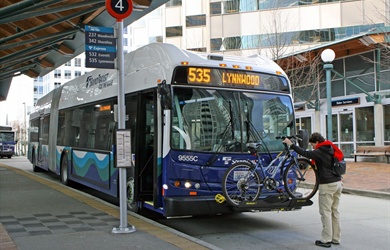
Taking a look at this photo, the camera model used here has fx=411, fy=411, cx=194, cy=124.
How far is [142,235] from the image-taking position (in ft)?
21.1

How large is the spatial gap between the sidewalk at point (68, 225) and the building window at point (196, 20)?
3011cm

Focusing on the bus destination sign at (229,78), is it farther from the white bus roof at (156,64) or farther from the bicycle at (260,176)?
the bicycle at (260,176)

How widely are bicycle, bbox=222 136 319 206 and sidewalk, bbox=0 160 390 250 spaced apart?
3.92 ft

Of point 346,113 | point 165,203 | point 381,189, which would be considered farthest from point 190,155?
point 346,113

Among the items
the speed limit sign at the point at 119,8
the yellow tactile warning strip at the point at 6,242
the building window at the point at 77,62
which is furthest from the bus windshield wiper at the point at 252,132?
the building window at the point at 77,62

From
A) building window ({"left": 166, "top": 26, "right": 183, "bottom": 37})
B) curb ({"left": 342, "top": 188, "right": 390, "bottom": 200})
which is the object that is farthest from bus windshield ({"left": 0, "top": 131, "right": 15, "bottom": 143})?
curb ({"left": 342, "top": 188, "right": 390, "bottom": 200})

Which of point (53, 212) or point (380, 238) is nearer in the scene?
point (380, 238)

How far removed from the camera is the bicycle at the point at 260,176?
696 centimetres

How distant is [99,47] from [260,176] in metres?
3.51

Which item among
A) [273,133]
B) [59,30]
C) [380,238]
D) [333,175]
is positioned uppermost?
[59,30]

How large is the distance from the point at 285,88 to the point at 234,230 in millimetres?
2962

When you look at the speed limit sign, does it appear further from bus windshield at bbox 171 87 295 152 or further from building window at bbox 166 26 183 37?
building window at bbox 166 26 183 37

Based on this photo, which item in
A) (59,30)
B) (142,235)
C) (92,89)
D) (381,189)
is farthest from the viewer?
(59,30)

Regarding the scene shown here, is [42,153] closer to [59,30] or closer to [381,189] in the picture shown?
[59,30]
